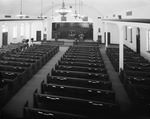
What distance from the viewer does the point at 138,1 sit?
9.18 m

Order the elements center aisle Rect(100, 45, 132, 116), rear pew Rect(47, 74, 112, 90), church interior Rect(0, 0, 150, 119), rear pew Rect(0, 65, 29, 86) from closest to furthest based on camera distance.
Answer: church interior Rect(0, 0, 150, 119), center aisle Rect(100, 45, 132, 116), rear pew Rect(47, 74, 112, 90), rear pew Rect(0, 65, 29, 86)

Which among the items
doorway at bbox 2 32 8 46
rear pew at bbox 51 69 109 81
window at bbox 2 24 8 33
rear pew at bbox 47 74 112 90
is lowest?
rear pew at bbox 47 74 112 90

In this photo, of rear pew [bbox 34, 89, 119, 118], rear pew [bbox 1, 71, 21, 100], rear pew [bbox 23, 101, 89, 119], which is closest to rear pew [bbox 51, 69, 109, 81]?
rear pew [bbox 1, 71, 21, 100]

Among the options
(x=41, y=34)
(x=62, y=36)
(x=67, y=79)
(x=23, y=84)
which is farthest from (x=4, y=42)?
(x=67, y=79)

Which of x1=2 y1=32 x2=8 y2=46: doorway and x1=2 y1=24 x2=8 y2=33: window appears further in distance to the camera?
x1=2 y1=24 x2=8 y2=33: window

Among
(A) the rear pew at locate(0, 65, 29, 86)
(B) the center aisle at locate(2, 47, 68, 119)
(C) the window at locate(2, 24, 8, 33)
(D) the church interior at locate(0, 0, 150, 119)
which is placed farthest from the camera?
(C) the window at locate(2, 24, 8, 33)

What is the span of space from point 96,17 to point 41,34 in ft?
31.7

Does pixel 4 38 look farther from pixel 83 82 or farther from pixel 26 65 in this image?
pixel 83 82

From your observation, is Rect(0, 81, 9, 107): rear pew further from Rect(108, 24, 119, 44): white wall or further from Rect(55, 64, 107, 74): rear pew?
Rect(108, 24, 119, 44): white wall

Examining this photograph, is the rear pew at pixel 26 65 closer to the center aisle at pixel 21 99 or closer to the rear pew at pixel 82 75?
the center aisle at pixel 21 99

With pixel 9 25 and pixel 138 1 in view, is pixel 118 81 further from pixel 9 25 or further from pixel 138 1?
pixel 9 25

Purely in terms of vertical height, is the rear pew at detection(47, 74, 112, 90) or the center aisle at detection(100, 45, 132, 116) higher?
the rear pew at detection(47, 74, 112, 90)

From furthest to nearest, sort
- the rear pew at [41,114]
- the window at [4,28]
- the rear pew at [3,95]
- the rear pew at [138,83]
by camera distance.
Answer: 1. the window at [4,28]
2. the rear pew at [3,95]
3. the rear pew at [138,83]
4. the rear pew at [41,114]

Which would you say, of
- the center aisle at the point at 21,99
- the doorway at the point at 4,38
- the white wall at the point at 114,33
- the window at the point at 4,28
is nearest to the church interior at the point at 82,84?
the center aisle at the point at 21,99
